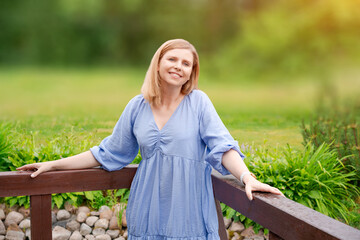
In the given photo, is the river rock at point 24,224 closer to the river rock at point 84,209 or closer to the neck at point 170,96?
the river rock at point 84,209

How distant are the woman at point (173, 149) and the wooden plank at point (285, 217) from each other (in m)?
0.12

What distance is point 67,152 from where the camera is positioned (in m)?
2.49

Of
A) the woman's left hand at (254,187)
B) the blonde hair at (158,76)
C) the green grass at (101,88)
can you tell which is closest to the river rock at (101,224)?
the blonde hair at (158,76)

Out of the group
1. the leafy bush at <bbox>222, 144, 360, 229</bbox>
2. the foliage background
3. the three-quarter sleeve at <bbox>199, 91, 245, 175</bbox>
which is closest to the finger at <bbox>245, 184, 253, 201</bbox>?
the three-quarter sleeve at <bbox>199, 91, 245, 175</bbox>

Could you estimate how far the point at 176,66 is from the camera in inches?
56.3

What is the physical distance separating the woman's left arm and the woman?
37 millimetres

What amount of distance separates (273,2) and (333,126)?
9.04 m

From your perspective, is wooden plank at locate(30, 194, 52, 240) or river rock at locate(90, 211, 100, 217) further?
river rock at locate(90, 211, 100, 217)

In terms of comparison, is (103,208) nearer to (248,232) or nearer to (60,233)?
(60,233)

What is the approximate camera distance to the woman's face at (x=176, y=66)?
1.43 metres

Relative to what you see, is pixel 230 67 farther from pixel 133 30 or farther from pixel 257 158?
pixel 257 158

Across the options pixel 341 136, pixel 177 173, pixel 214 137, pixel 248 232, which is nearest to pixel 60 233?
pixel 248 232

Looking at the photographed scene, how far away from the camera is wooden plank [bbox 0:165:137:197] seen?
1.53m

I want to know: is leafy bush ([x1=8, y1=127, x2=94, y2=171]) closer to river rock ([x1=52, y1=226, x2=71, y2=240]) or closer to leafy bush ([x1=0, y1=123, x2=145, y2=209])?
leafy bush ([x1=0, y1=123, x2=145, y2=209])
